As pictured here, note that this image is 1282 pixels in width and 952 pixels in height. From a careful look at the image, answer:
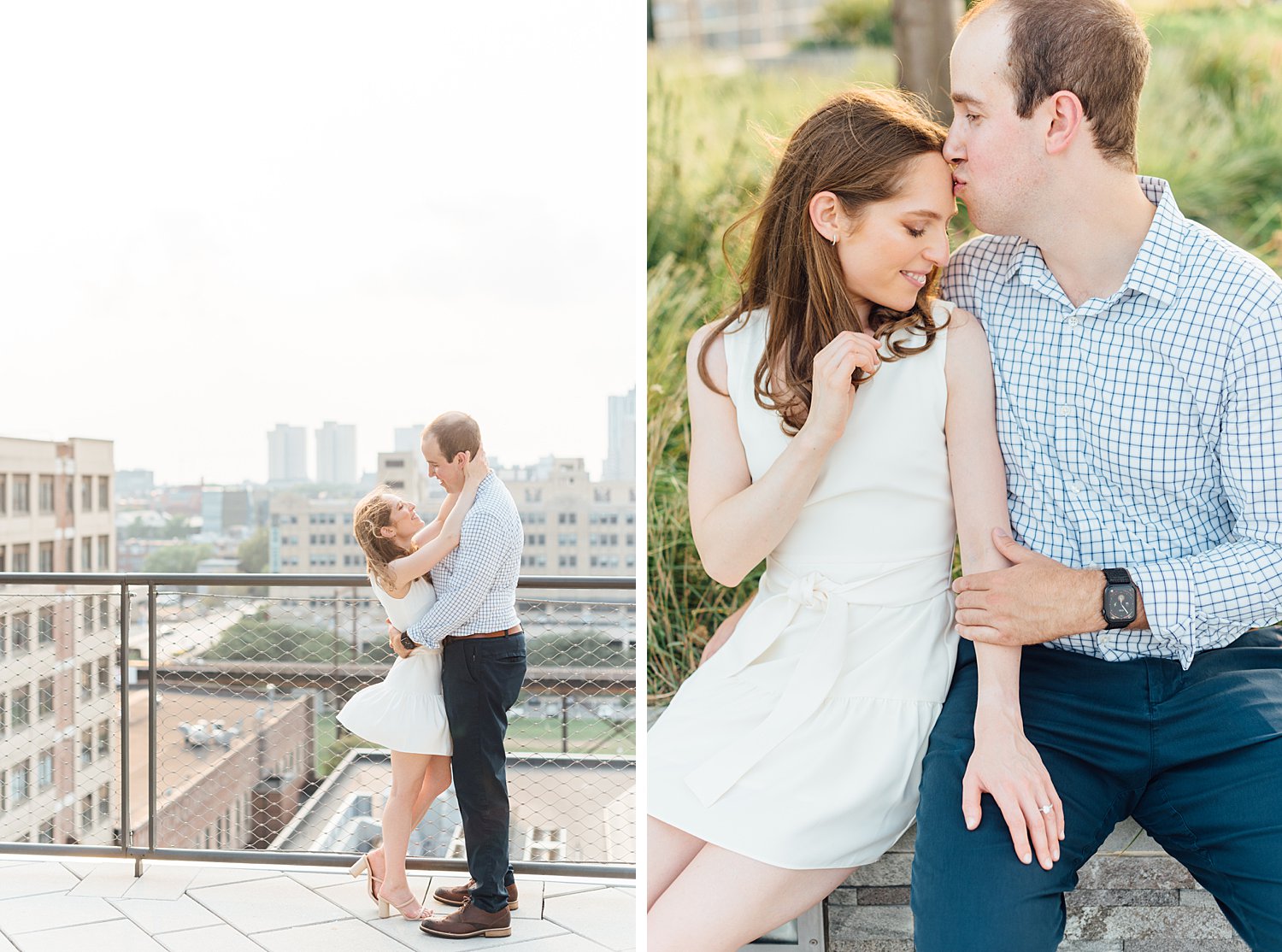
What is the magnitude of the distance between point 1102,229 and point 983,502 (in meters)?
0.40

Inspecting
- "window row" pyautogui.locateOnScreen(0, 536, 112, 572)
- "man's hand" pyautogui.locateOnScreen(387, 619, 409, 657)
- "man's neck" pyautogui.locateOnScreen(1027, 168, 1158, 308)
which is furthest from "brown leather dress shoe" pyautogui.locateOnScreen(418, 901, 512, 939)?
"window row" pyautogui.locateOnScreen(0, 536, 112, 572)

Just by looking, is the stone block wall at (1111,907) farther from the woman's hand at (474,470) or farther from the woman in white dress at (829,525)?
the woman's hand at (474,470)

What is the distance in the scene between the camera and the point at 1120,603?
118 cm

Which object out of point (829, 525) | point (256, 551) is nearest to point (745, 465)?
point (829, 525)

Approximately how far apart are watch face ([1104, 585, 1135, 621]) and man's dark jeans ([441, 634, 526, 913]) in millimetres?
1441

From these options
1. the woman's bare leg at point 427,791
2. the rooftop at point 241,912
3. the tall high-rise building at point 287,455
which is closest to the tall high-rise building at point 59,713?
the rooftop at point 241,912

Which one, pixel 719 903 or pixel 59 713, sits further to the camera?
pixel 59 713

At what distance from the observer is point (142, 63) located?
539 centimetres

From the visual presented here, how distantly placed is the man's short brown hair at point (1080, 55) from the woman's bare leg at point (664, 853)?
986 millimetres

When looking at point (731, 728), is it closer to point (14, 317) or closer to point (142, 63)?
point (142, 63)

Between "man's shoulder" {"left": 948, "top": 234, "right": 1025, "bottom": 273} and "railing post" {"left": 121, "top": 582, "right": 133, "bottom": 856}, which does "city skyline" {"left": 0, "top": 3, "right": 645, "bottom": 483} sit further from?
"railing post" {"left": 121, "top": 582, "right": 133, "bottom": 856}

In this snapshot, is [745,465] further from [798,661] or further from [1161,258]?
[1161,258]

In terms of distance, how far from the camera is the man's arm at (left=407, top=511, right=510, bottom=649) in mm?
2250

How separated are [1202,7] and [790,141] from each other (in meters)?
3.22
